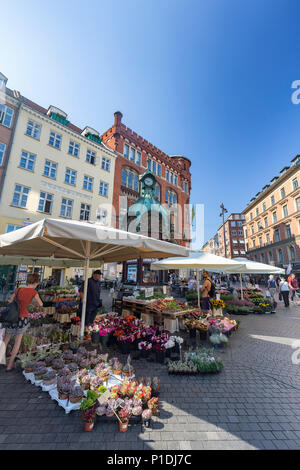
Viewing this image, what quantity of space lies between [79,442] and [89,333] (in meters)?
3.25

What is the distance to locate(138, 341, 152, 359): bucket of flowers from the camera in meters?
4.48

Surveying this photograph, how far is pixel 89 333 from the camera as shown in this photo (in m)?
5.25

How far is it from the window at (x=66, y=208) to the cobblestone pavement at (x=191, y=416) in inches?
631

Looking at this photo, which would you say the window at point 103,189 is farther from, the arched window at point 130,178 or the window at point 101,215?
the arched window at point 130,178

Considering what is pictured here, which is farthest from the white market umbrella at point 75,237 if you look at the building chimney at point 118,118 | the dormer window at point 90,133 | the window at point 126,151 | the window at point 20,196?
the building chimney at point 118,118

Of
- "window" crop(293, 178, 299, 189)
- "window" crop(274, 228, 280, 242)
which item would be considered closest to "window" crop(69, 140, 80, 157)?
"window" crop(293, 178, 299, 189)

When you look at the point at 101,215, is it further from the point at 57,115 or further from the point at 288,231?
the point at 288,231

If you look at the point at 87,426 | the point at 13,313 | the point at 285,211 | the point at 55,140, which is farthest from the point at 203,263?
the point at 285,211

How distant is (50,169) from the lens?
57.7 ft

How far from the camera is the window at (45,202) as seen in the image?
1656 centimetres

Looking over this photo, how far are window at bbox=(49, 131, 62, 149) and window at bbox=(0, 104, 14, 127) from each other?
3204 millimetres

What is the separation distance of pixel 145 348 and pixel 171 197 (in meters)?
28.8
